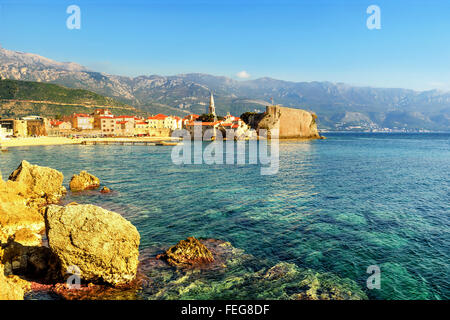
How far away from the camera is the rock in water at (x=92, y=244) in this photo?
9453 millimetres

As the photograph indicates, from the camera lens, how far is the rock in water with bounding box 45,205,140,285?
9453 mm

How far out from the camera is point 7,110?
160250mm

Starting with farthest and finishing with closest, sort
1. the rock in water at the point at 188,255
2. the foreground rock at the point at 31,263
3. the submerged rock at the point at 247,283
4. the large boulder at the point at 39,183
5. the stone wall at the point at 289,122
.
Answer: the stone wall at the point at 289,122 → the large boulder at the point at 39,183 → the rock in water at the point at 188,255 → the foreground rock at the point at 31,263 → the submerged rock at the point at 247,283

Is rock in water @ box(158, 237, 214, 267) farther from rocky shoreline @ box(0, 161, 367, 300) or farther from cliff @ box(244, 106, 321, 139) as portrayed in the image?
cliff @ box(244, 106, 321, 139)

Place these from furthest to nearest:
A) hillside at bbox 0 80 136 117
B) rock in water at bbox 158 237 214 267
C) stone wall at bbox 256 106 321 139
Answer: hillside at bbox 0 80 136 117
stone wall at bbox 256 106 321 139
rock in water at bbox 158 237 214 267

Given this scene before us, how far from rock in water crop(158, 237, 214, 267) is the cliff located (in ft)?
376

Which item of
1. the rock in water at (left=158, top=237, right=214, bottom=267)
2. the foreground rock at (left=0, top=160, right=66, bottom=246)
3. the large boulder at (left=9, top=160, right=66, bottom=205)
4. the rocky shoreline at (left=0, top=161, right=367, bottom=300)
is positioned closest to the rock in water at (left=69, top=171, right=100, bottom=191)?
the foreground rock at (left=0, top=160, right=66, bottom=246)

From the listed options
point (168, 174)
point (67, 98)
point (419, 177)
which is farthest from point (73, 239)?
point (67, 98)

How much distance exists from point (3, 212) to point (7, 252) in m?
4.60

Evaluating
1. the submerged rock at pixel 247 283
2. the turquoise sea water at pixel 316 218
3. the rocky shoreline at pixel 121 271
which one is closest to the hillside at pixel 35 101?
the turquoise sea water at pixel 316 218

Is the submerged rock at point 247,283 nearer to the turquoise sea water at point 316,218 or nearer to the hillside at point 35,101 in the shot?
the turquoise sea water at point 316,218

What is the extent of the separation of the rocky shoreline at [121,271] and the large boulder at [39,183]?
11167 millimetres
